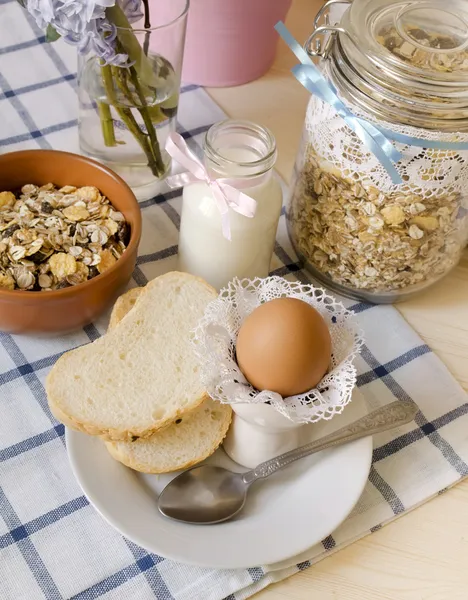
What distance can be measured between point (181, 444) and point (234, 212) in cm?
27

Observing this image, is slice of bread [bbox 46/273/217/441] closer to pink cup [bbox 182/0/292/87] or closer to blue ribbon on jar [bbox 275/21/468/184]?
blue ribbon on jar [bbox 275/21/468/184]

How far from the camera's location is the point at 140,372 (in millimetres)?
810

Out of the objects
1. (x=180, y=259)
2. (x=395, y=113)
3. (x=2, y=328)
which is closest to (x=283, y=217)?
(x=180, y=259)

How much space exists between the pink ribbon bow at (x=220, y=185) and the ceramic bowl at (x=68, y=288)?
0.08 meters

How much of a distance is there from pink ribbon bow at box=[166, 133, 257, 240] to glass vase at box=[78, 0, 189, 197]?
4.7 inches

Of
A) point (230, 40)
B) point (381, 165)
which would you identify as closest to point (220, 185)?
point (381, 165)

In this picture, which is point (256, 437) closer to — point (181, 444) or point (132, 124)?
point (181, 444)

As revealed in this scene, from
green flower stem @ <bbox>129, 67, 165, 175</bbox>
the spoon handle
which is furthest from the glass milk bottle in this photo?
the spoon handle

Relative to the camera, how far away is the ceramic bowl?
0.81m

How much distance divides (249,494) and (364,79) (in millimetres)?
446

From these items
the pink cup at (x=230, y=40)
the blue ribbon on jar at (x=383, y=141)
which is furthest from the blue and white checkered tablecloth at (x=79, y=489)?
the blue ribbon on jar at (x=383, y=141)

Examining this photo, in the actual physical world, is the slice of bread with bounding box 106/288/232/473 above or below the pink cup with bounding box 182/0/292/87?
below

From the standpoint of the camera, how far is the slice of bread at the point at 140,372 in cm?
76

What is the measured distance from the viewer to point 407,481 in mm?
836
